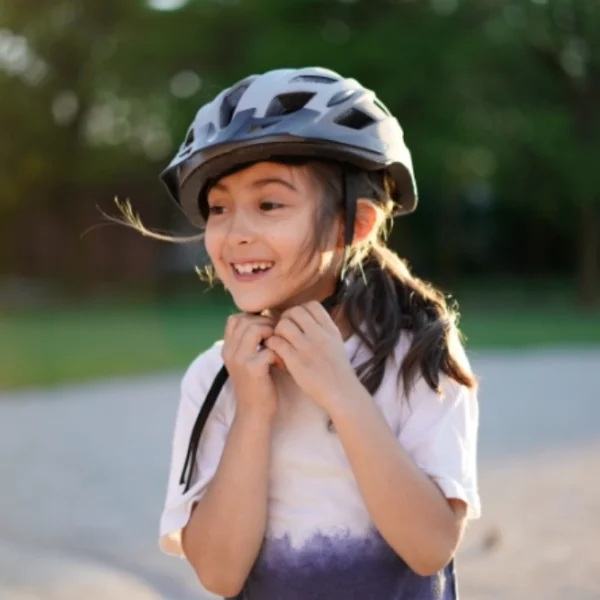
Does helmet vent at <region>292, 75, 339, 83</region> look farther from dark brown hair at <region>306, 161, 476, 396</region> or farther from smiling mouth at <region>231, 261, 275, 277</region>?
smiling mouth at <region>231, 261, 275, 277</region>

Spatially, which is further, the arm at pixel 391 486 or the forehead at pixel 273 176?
the forehead at pixel 273 176

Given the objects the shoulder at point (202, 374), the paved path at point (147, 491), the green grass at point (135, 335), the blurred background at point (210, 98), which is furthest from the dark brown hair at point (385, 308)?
the green grass at point (135, 335)

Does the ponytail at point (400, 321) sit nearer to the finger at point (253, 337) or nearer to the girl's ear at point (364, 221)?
the girl's ear at point (364, 221)

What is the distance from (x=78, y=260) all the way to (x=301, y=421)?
32047 millimetres

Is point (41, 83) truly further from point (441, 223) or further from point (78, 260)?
point (441, 223)

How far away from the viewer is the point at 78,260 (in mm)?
33625

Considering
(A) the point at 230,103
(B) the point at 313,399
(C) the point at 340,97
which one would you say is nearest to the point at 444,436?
(B) the point at 313,399

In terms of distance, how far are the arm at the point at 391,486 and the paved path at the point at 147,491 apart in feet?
8.73

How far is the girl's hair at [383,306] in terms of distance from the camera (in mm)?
2355

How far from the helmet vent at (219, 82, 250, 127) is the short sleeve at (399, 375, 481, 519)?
2.73 feet

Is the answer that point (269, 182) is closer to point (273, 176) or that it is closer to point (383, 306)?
point (273, 176)

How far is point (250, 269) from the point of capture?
97.1 inches

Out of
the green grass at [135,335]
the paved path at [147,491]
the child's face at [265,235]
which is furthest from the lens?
the green grass at [135,335]

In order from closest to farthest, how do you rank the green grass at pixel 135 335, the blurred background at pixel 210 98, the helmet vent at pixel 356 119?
the helmet vent at pixel 356 119 < the green grass at pixel 135 335 < the blurred background at pixel 210 98
